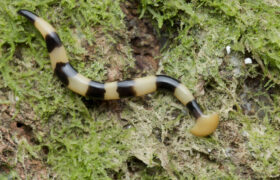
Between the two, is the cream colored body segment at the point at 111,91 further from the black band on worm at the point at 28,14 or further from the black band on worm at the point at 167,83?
the black band on worm at the point at 28,14

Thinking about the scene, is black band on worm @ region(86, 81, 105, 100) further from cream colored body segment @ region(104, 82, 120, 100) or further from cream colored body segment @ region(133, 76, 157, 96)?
cream colored body segment @ region(133, 76, 157, 96)

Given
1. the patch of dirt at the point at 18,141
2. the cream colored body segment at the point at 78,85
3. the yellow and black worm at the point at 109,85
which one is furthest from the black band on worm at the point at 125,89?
the patch of dirt at the point at 18,141

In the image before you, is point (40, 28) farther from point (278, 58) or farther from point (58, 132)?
point (278, 58)

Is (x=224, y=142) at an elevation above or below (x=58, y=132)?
above

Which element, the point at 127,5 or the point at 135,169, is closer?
the point at 135,169

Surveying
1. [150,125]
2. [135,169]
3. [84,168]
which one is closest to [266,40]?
[150,125]

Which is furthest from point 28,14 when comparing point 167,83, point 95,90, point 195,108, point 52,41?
point 195,108
